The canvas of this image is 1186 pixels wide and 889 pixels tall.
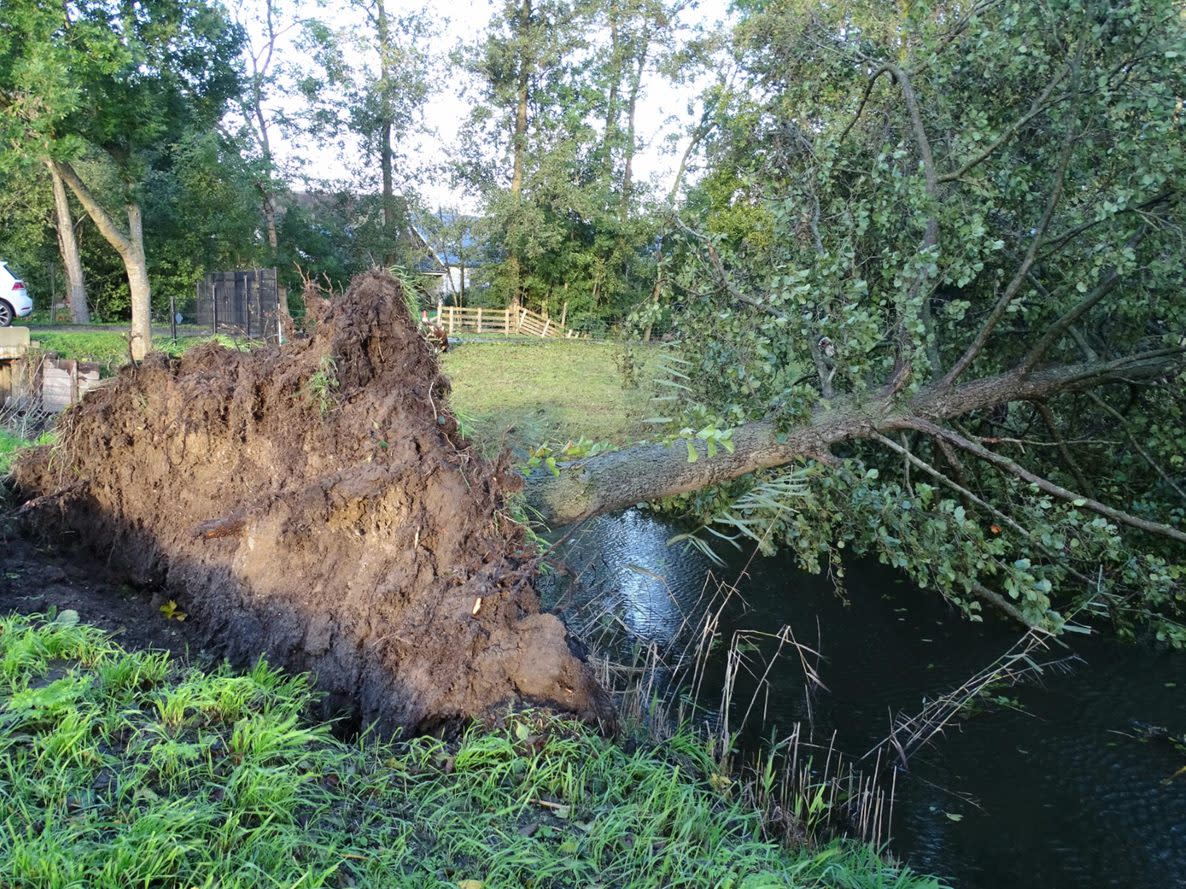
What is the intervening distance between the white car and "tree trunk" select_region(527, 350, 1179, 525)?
17.1 metres

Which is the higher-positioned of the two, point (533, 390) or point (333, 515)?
point (333, 515)

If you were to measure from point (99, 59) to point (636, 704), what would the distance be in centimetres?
1595

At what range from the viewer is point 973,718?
691 centimetres

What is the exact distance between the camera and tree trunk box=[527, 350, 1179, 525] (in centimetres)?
661

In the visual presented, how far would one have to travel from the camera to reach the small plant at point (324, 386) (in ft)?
18.8

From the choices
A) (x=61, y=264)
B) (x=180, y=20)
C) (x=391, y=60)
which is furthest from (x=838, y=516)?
(x=61, y=264)

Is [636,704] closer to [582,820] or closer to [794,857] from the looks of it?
[794,857]

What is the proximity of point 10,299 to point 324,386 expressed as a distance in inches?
663

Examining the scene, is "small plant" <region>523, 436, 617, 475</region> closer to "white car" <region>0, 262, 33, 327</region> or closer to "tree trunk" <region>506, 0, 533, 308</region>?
"white car" <region>0, 262, 33, 327</region>

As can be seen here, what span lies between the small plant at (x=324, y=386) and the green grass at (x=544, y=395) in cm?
129

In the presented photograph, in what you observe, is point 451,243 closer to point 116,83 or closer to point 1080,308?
point 116,83

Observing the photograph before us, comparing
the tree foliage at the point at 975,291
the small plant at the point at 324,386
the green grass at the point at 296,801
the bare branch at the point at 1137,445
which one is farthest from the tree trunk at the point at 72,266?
the bare branch at the point at 1137,445

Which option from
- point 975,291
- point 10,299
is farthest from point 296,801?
point 10,299

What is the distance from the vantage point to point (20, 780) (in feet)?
10.3
